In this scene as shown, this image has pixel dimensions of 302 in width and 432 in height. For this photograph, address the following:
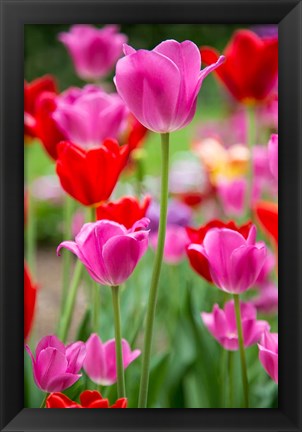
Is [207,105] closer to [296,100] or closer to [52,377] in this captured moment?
[296,100]

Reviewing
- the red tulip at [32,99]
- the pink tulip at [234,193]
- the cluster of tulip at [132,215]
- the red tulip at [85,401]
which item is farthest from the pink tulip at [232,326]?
the pink tulip at [234,193]

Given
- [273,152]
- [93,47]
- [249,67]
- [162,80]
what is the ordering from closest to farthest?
[162,80] → [273,152] → [249,67] → [93,47]

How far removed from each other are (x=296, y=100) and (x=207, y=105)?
1548 mm

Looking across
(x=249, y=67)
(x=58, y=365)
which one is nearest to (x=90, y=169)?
(x=58, y=365)

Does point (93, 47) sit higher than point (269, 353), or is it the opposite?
point (93, 47)

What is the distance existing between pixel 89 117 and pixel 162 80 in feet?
0.53

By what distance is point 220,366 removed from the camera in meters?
0.76

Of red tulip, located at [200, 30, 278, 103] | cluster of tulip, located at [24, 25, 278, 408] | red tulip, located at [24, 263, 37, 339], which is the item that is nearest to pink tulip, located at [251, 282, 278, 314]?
cluster of tulip, located at [24, 25, 278, 408]

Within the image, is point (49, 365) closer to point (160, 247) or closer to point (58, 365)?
point (58, 365)

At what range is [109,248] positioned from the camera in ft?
1.74

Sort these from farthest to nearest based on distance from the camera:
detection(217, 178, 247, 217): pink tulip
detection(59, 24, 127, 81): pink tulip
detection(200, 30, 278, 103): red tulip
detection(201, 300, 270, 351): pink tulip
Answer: detection(217, 178, 247, 217): pink tulip < detection(59, 24, 127, 81): pink tulip < detection(200, 30, 278, 103): red tulip < detection(201, 300, 270, 351): pink tulip

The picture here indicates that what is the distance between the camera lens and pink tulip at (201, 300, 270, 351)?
0.63 meters

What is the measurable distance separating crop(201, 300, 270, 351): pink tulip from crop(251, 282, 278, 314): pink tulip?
26 cm

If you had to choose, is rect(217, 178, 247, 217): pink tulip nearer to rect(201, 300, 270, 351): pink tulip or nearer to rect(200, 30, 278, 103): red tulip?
rect(200, 30, 278, 103): red tulip
